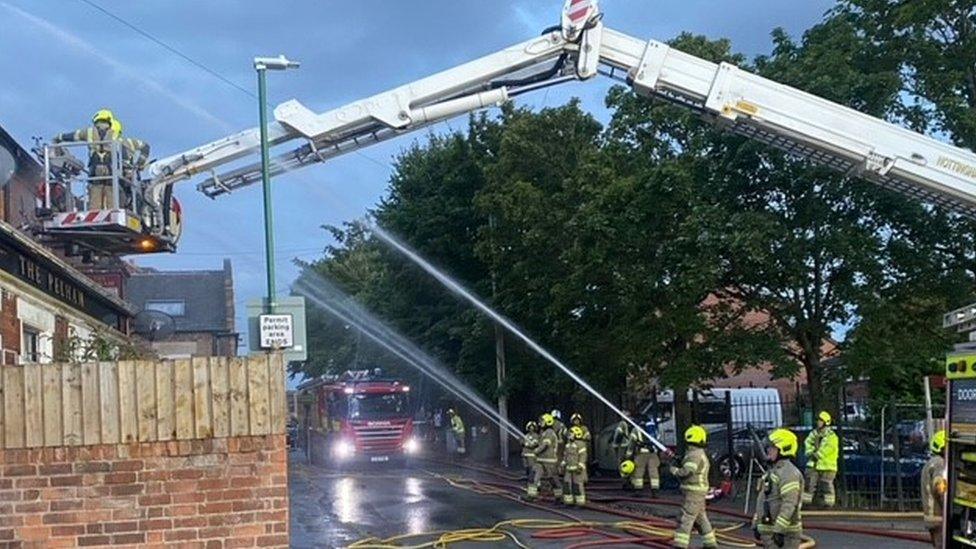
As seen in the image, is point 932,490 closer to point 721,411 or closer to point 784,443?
point 784,443

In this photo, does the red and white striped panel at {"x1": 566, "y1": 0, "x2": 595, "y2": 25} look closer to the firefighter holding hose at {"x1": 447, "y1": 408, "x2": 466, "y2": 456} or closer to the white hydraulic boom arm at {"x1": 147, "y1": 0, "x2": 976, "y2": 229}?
the white hydraulic boom arm at {"x1": 147, "y1": 0, "x2": 976, "y2": 229}

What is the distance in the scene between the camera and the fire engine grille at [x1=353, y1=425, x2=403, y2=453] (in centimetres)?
3297

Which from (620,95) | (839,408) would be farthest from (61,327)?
(839,408)

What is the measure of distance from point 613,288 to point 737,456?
538 cm

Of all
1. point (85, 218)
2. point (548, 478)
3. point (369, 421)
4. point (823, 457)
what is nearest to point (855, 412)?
point (548, 478)

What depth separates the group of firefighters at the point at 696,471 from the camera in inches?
430

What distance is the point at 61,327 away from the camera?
20.1 meters

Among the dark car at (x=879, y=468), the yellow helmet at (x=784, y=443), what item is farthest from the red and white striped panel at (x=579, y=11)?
the dark car at (x=879, y=468)

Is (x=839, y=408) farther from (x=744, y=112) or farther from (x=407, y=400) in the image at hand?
(x=407, y=400)

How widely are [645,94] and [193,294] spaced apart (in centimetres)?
5036

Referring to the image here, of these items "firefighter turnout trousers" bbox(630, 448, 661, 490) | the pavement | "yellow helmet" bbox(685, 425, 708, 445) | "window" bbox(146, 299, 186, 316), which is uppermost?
"window" bbox(146, 299, 186, 316)

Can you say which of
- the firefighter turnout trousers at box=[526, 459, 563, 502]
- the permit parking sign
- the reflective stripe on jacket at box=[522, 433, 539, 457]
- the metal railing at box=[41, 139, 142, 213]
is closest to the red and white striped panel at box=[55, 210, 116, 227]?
the metal railing at box=[41, 139, 142, 213]

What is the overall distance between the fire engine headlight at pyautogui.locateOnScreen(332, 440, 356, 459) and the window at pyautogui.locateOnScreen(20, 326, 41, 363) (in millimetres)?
15415

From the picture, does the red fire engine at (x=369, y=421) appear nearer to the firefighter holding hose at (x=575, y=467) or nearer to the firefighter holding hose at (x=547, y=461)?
the firefighter holding hose at (x=547, y=461)
